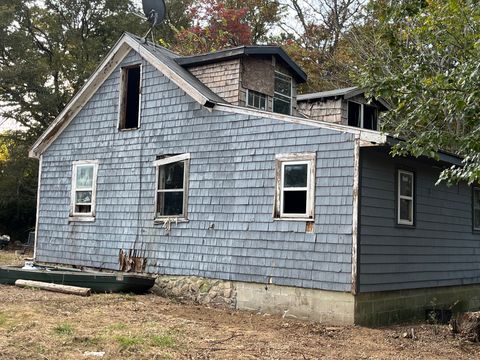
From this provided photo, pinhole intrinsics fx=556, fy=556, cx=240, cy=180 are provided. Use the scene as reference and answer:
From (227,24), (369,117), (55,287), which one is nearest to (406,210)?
(369,117)

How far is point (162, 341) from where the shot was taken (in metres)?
7.32

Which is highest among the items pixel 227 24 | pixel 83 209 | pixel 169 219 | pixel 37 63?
pixel 227 24

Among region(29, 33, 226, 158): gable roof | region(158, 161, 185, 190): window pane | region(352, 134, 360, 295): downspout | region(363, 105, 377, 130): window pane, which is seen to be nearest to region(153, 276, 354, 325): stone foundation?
region(352, 134, 360, 295): downspout

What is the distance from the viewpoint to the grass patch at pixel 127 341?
696 cm

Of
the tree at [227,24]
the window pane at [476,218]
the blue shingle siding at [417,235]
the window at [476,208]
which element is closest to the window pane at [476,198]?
the window at [476,208]

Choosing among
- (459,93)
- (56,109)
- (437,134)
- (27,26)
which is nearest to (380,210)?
(437,134)

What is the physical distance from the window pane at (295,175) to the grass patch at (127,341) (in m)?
4.43

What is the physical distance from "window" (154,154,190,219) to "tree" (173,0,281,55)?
54.1ft

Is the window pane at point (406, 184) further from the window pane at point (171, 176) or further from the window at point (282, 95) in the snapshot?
the window pane at point (171, 176)

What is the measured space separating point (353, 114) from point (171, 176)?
569cm

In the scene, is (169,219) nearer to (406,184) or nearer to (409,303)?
(406,184)

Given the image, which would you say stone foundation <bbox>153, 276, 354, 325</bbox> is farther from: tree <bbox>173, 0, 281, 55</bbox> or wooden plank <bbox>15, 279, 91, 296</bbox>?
tree <bbox>173, 0, 281, 55</bbox>

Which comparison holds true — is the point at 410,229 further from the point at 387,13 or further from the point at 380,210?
the point at 387,13

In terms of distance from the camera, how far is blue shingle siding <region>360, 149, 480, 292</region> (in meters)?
9.96
